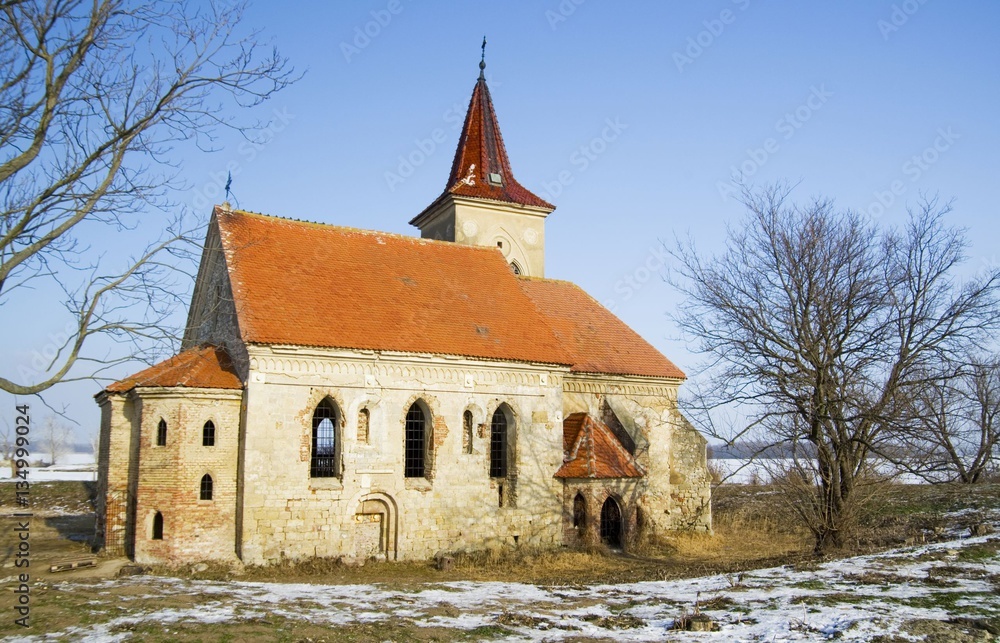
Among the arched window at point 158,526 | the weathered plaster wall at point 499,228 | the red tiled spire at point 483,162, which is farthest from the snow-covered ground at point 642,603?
the red tiled spire at point 483,162

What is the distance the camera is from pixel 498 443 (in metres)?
23.2

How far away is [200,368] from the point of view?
782 inches

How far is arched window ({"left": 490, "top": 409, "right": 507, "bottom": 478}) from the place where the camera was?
23.0 m

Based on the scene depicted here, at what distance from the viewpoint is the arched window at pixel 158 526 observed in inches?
733

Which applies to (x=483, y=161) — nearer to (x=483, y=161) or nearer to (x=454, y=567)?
(x=483, y=161)

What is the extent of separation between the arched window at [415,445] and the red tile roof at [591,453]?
13.5ft

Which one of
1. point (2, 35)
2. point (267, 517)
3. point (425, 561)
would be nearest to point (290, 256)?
point (267, 517)

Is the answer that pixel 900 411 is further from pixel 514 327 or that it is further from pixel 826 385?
pixel 514 327

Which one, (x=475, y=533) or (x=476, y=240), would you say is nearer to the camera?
(x=475, y=533)

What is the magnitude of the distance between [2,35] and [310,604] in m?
9.89

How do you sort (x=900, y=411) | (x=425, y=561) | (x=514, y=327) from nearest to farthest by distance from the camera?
(x=900, y=411) → (x=425, y=561) → (x=514, y=327)

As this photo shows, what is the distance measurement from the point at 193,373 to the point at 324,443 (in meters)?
4.11

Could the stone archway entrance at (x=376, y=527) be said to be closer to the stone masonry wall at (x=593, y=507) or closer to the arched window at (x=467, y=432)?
the arched window at (x=467, y=432)

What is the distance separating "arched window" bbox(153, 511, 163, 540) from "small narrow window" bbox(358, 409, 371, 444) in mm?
5070
